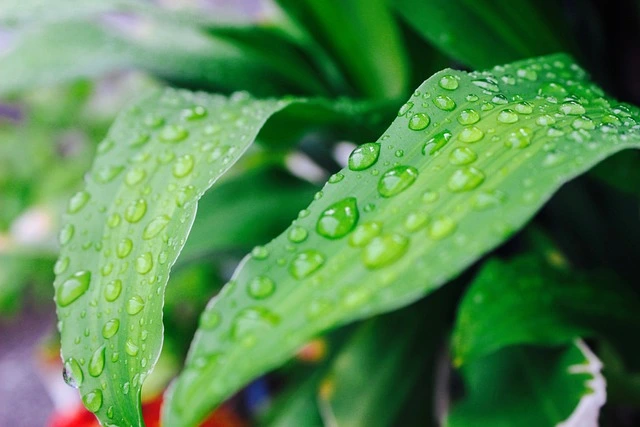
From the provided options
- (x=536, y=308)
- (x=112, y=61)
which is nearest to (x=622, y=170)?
(x=536, y=308)

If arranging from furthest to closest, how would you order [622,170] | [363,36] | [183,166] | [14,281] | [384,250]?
1. [14,281]
2. [363,36]
3. [622,170]
4. [183,166]
5. [384,250]

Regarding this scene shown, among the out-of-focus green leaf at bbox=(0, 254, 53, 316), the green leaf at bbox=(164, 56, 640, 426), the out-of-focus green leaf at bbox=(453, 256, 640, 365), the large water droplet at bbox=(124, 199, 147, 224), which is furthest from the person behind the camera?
the out-of-focus green leaf at bbox=(0, 254, 53, 316)

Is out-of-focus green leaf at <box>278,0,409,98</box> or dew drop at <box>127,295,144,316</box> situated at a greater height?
dew drop at <box>127,295,144,316</box>

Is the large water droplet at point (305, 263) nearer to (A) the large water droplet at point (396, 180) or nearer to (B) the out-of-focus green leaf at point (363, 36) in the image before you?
(A) the large water droplet at point (396, 180)

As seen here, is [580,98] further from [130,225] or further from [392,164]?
[130,225]

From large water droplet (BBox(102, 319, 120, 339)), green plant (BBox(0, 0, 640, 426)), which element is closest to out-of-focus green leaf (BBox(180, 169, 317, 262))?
green plant (BBox(0, 0, 640, 426))

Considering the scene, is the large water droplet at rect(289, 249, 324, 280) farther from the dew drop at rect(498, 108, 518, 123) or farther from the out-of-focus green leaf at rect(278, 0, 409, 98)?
the out-of-focus green leaf at rect(278, 0, 409, 98)

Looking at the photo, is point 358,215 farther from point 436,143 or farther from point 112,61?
point 112,61
